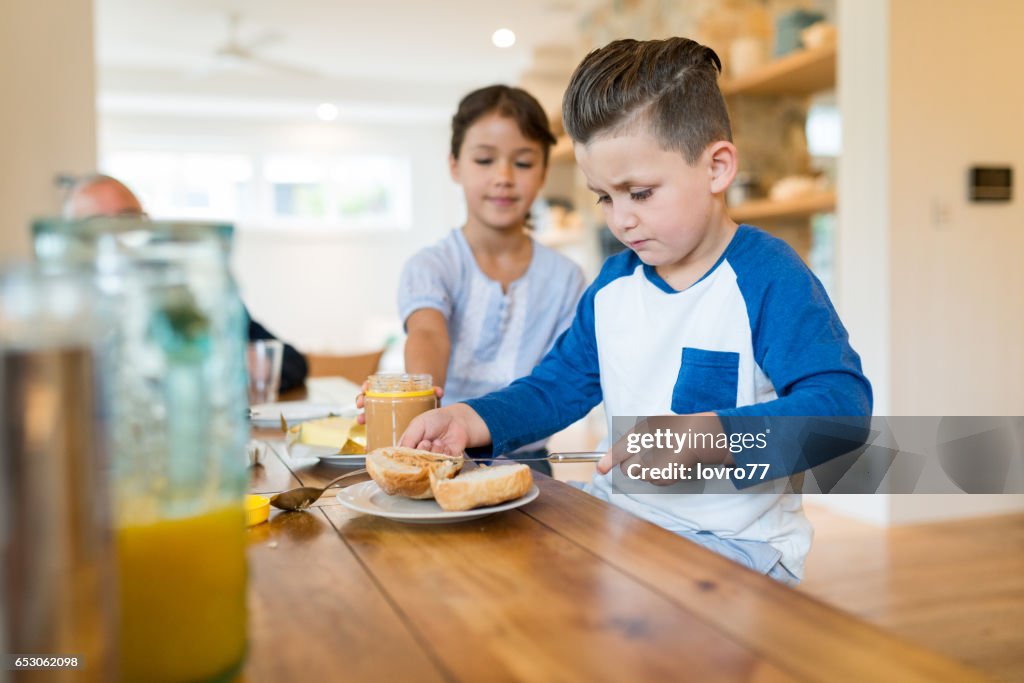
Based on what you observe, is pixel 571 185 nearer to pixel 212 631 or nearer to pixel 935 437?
pixel 935 437

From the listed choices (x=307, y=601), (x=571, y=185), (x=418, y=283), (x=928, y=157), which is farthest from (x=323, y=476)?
(x=571, y=185)

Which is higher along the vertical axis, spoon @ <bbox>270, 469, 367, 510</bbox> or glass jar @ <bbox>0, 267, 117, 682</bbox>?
glass jar @ <bbox>0, 267, 117, 682</bbox>

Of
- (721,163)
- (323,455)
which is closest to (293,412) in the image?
(323,455)

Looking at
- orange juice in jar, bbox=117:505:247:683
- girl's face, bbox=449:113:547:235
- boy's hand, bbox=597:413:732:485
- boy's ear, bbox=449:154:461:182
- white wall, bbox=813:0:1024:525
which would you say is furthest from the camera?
white wall, bbox=813:0:1024:525

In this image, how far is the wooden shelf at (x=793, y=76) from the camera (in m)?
4.00

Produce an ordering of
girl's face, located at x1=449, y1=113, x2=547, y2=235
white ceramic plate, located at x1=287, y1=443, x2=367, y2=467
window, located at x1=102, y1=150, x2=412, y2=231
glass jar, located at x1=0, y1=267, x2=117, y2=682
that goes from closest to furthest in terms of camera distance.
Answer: glass jar, located at x1=0, y1=267, x2=117, y2=682 < white ceramic plate, located at x1=287, y1=443, x2=367, y2=467 < girl's face, located at x1=449, y1=113, x2=547, y2=235 < window, located at x1=102, y1=150, x2=412, y2=231

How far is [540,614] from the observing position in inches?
20.4

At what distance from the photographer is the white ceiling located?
599 cm

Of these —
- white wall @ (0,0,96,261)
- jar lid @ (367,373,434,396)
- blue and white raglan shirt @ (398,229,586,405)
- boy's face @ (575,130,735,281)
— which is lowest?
jar lid @ (367,373,434,396)

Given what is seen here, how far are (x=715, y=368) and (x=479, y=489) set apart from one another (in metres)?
0.47

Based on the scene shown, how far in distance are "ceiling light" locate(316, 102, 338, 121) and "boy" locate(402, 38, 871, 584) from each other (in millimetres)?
7811

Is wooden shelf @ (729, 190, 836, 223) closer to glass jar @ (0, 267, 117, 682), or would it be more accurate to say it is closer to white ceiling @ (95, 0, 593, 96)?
white ceiling @ (95, 0, 593, 96)

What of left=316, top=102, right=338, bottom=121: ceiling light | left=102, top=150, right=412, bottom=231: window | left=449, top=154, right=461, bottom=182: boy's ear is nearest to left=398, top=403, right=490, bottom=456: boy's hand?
left=449, top=154, right=461, bottom=182: boy's ear

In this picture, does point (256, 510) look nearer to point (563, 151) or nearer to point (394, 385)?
point (394, 385)
